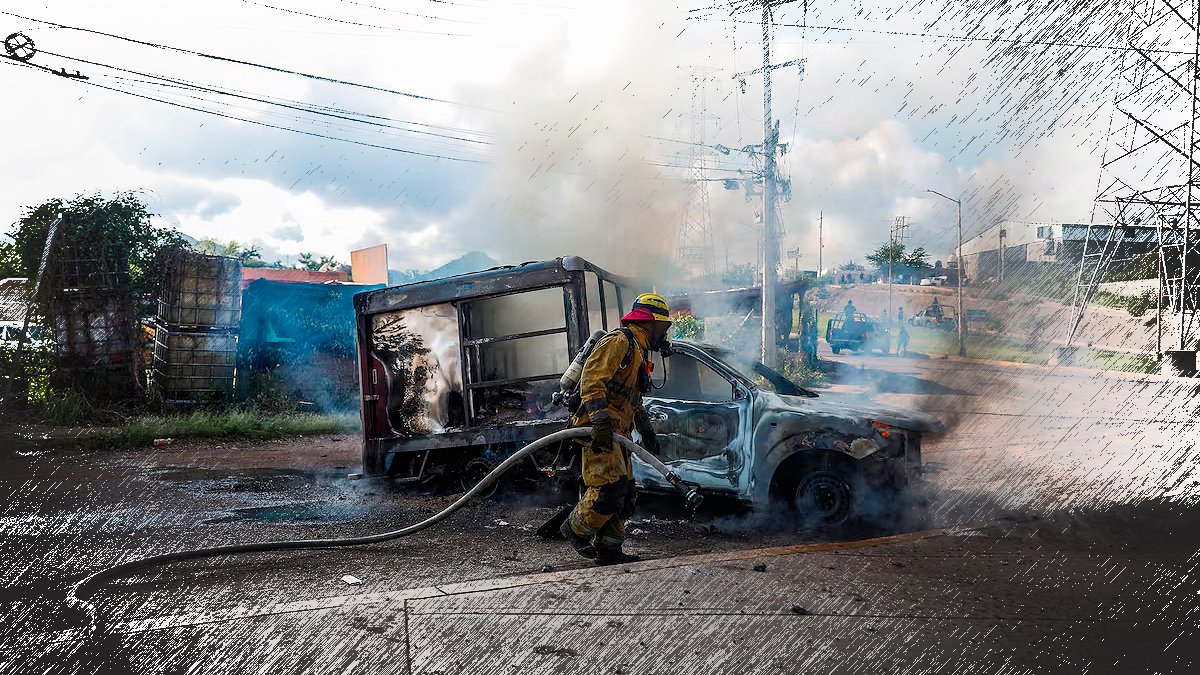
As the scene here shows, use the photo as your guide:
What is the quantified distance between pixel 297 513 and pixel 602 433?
3.64 m

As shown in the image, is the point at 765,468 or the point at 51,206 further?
the point at 51,206

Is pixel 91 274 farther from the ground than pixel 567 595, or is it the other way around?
pixel 91 274

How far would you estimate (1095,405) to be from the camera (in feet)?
51.8

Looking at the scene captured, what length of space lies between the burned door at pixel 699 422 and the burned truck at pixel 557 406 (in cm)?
1

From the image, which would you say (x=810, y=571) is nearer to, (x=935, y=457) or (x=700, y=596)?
(x=700, y=596)

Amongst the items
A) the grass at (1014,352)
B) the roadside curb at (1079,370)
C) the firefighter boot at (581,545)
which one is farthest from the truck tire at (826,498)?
the grass at (1014,352)

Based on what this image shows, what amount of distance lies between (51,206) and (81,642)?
13.4 metres

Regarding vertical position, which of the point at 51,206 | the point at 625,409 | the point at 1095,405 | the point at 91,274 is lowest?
the point at 1095,405

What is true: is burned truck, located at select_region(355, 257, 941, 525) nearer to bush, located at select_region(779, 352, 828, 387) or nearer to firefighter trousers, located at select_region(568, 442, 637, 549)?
firefighter trousers, located at select_region(568, 442, 637, 549)

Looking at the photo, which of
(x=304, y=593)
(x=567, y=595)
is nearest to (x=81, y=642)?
(x=304, y=593)

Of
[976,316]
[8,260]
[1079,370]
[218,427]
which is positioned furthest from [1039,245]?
[8,260]

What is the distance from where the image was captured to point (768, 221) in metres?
19.2

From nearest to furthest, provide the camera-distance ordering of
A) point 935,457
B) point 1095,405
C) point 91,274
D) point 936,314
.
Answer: point 935,457, point 91,274, point 1095,405, point 936,314

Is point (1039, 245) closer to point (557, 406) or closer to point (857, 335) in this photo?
point (857, 335)
